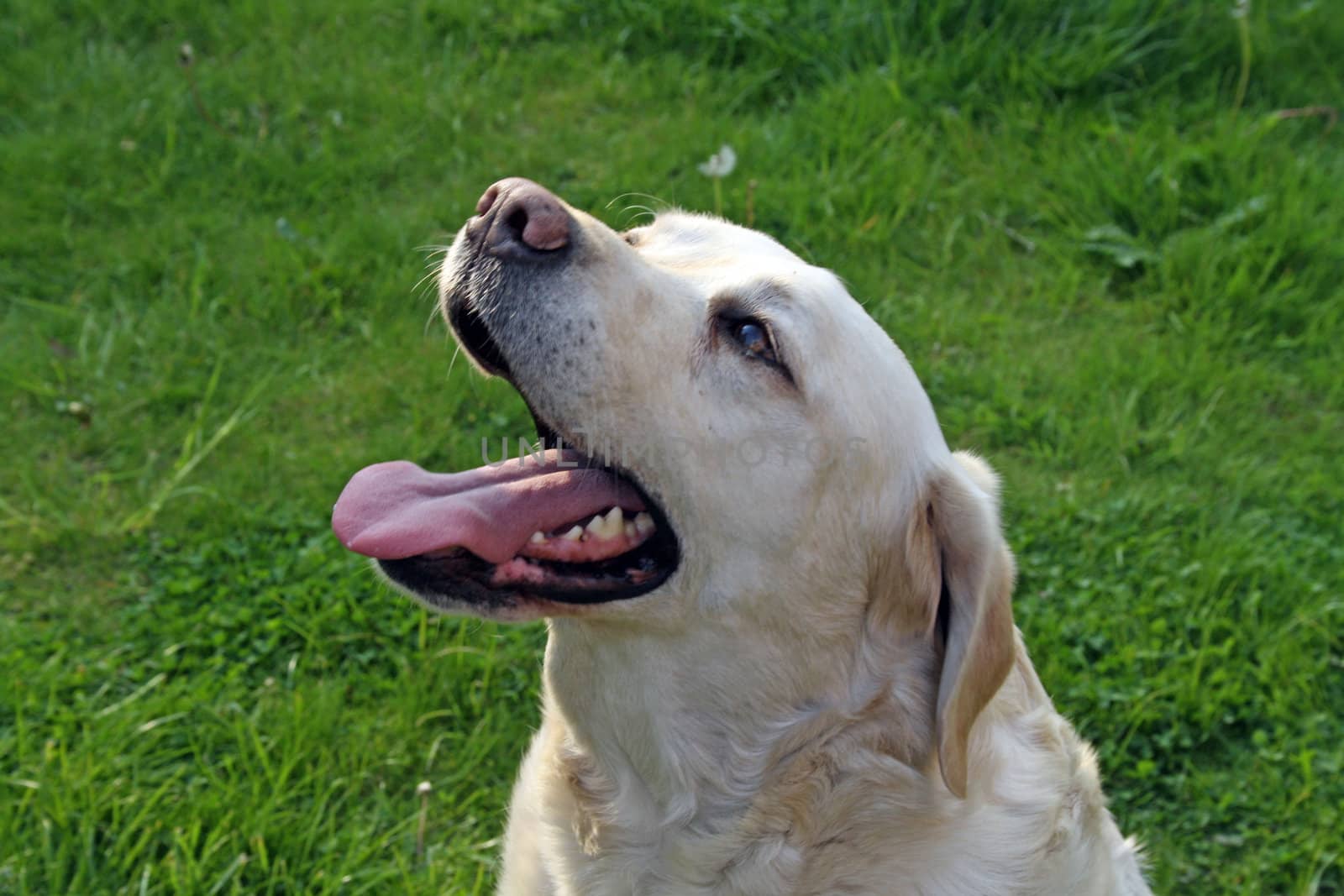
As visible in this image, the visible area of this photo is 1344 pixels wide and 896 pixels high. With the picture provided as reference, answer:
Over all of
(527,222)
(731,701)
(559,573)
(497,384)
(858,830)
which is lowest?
(497,384)

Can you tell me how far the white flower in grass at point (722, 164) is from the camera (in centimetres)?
466

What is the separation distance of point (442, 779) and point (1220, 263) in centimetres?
366

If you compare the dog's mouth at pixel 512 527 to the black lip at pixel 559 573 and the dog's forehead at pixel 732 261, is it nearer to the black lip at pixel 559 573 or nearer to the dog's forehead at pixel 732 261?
the black lip at pixel 559 573

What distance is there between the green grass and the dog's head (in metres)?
1.26

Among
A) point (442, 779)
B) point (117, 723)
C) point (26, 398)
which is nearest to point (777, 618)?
point (442, 779)

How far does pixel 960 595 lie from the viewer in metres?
2.56

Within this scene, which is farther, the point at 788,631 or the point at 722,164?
the point at 722,164

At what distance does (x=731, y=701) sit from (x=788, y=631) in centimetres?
19

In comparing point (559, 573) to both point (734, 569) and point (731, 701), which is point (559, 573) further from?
point (731, 701)

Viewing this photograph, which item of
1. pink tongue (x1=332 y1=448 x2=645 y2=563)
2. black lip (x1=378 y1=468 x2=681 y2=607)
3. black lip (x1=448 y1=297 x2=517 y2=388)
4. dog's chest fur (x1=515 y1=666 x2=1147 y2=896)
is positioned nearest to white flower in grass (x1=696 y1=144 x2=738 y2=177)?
black lip (x1=448 y1=297 x2=517 y2=388)

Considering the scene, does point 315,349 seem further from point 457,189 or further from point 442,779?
point 442,779

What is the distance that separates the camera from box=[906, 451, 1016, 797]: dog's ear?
2443 mm

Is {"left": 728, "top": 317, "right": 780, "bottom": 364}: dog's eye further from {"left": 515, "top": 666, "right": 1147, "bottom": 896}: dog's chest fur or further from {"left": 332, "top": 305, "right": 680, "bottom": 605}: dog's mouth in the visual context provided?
{"left": 515, "top": 666, "right": 1147, "bottom": 896}: dog's chest fur

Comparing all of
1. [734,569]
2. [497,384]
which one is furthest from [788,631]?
[497,384]
